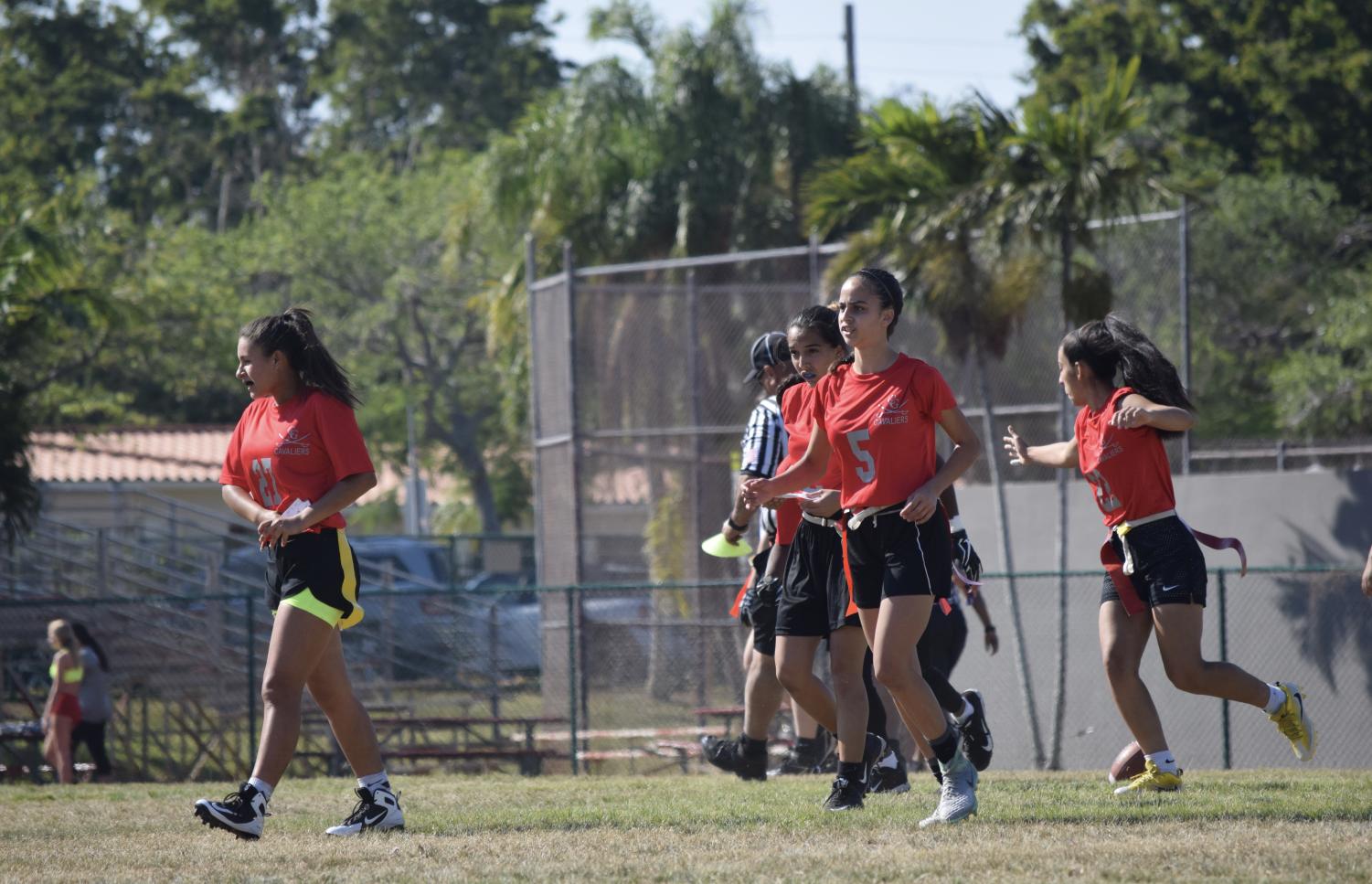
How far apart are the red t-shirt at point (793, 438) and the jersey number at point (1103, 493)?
1045 millimetres

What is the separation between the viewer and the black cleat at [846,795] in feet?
21.4

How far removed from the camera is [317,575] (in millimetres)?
6246

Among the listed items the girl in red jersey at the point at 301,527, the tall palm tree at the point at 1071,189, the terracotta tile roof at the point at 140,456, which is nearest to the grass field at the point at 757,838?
the girl in red jersey at the point at 301,527

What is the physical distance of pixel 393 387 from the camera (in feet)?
126

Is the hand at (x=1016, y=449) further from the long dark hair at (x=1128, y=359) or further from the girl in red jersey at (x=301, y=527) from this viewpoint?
the girl in red jersey at (x=301, y=527)

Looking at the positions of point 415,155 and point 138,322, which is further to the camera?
point 415,155

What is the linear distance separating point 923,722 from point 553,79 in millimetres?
47486

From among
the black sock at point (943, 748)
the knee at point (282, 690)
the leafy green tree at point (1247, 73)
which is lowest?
the black sock at point (943, 748)

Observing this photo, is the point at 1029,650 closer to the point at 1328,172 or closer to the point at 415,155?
the point at 1328,172

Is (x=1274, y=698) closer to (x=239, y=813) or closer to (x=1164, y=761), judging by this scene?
(x=1164, y=761)

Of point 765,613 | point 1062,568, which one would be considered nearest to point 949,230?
point 1062,568

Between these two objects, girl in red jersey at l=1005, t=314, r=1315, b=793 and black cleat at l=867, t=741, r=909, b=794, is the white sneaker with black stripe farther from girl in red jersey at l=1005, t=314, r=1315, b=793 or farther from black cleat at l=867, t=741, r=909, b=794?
girl in red jersey at l=1005, t=314, r=1315, b=793

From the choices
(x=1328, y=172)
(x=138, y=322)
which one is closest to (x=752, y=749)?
(x=138, y=322)

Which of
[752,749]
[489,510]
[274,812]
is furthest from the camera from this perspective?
[489,510]
